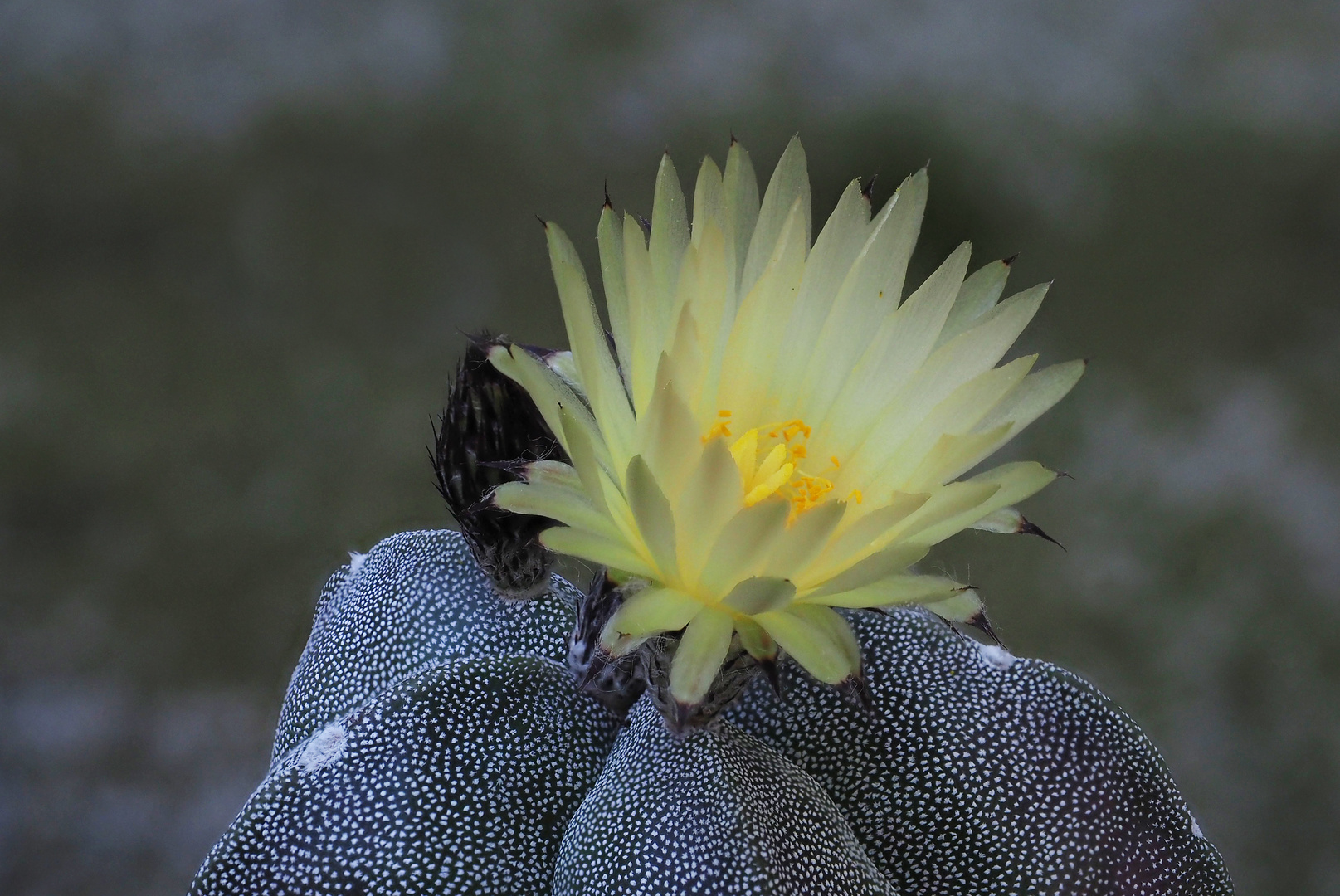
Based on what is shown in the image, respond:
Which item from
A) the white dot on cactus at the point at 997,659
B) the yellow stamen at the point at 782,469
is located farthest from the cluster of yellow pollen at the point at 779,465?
the white dot on cactus at the point at 997,659

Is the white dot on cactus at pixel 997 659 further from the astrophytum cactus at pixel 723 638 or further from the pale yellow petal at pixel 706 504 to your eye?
the pale yellow petal at pixel 706 504

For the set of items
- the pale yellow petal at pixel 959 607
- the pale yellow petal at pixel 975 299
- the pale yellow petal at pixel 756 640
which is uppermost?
the pale yellow petal at pixel 975 299

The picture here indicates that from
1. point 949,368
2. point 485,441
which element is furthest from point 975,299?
point 485,441

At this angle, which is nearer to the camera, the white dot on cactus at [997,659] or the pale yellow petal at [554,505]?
the pale yellow petal at [554,505]

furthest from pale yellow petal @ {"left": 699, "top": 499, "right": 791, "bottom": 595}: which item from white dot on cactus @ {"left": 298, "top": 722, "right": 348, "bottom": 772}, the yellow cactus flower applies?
white dot on cactus @ {"left": 298, "top": 722, "right": 348, "bottom": 772}

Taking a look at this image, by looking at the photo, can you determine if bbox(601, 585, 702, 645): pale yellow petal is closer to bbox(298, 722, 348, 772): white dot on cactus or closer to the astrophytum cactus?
the astrophytum cactus

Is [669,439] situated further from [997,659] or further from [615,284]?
[997,659]

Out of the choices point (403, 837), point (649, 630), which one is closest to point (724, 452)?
point (649, 630)
